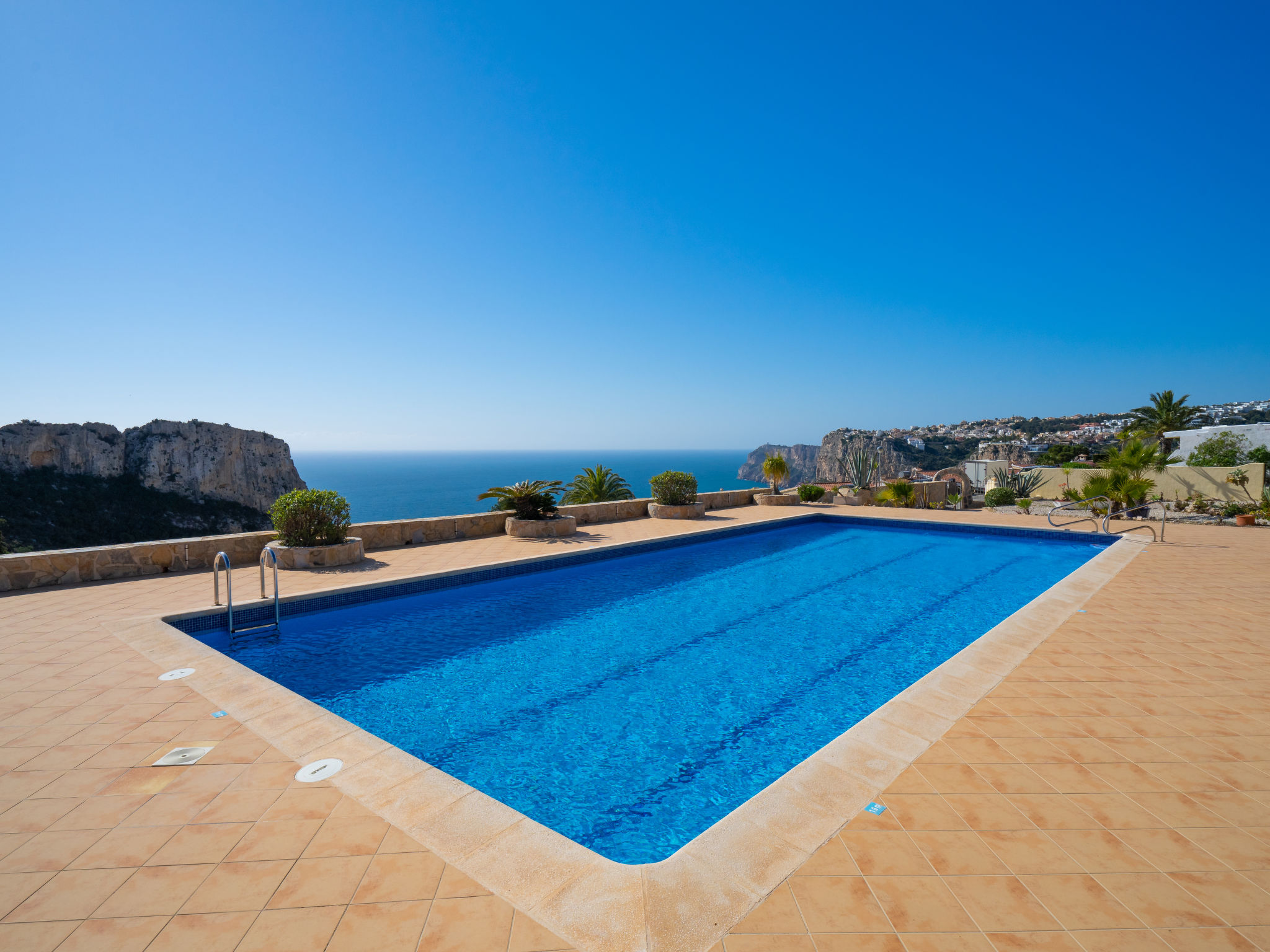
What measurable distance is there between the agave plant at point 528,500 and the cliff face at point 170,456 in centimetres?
6087

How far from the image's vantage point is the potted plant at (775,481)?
17.1 metres

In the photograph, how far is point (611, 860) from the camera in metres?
2.62

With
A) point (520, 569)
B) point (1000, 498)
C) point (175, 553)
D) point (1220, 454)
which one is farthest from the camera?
point (1220, 454)

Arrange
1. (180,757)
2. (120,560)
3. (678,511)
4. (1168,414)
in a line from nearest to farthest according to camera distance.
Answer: (180,757) < (120,560) < (678,511) < (1168,414)

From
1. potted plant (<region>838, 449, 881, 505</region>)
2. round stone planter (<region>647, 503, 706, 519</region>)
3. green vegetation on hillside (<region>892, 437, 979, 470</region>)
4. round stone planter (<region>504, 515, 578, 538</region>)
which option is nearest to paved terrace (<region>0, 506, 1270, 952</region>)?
round stone planter (<region>504, 515, 578, 538</region>)

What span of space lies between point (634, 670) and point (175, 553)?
23.9 ft

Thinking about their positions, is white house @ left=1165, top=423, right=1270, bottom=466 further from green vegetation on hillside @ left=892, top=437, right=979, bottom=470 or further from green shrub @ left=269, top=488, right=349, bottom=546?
green shrub @ left=269, top=488, right=349, bottom=546

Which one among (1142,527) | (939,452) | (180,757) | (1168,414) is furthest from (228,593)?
(939,452)

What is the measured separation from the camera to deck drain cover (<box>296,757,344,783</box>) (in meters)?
2.88

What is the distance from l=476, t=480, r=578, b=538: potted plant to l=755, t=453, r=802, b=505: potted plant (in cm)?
753

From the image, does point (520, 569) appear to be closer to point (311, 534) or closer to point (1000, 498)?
point (311, 534)

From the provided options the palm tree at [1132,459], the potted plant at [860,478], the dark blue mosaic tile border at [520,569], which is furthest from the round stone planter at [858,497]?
the palm tree at [1132,459]

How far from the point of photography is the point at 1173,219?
25.1m

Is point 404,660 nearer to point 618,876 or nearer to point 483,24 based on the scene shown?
point 618,876
